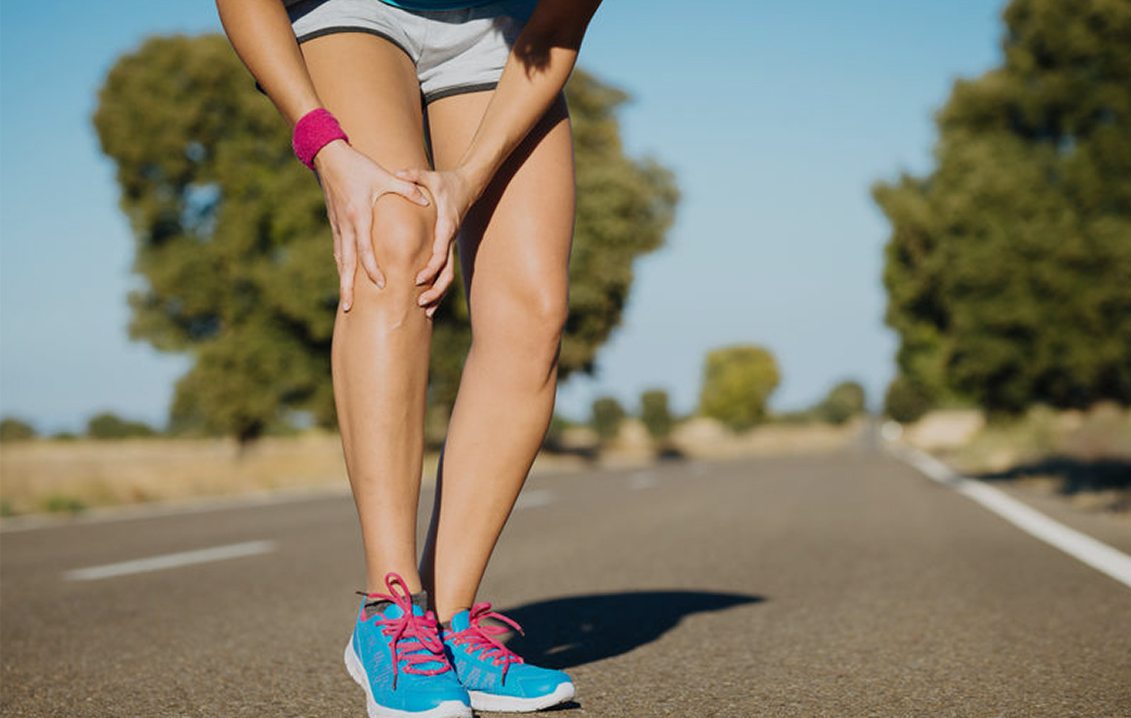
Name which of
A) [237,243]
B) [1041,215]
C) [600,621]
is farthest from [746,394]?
[600,621]

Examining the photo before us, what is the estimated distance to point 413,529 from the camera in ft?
6.73

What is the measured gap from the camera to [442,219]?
6.51 feet

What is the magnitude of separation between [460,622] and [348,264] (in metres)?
0.74

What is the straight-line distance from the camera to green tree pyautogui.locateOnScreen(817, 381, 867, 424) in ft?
387

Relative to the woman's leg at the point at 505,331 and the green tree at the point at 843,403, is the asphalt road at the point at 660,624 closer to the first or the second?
the woman's leg at the point at 505,331

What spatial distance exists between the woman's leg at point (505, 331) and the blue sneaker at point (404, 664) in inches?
9.9

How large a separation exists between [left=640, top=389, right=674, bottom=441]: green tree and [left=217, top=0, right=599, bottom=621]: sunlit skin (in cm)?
5248

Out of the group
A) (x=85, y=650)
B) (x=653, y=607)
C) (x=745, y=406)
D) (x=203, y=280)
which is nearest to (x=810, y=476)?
(x=653, y=607)

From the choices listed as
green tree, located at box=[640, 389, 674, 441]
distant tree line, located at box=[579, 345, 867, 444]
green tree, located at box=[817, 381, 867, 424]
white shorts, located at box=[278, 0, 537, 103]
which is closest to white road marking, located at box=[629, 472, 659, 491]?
white shorts, located at box=[278, 0, 537, 103]

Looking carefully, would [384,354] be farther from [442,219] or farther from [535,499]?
[535,499]

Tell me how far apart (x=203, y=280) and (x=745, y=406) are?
8129cm

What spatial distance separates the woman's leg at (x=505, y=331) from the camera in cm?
227

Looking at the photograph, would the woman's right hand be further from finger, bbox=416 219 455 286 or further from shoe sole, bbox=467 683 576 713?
shoe sole, bbox=467 683 576 713

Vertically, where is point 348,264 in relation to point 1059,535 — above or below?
above
